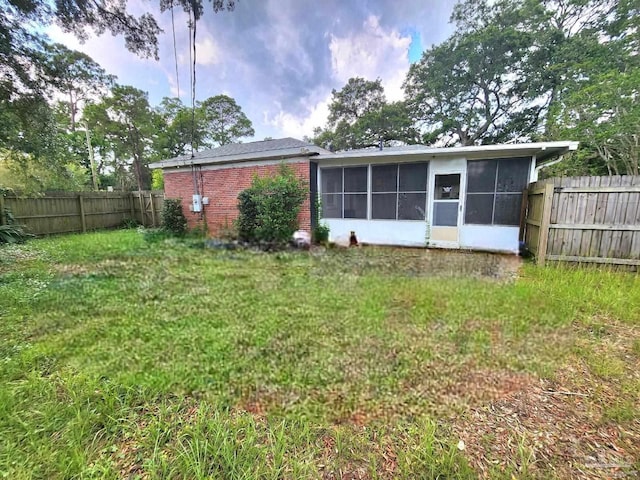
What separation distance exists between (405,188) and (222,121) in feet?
74.5

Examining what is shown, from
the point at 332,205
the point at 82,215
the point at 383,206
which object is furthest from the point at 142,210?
the point at 383,206

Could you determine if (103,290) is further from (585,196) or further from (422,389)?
(585,196)

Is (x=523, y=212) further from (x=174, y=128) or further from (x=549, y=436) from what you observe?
(x=174, y=128)

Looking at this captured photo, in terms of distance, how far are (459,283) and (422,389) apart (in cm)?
276

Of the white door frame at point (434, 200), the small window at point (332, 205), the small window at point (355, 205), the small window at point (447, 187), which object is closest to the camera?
the white door frame at point (434, 200)

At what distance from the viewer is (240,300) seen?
12.0ft

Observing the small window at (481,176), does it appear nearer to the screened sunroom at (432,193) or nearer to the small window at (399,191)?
the screened sunroom at (432,193)

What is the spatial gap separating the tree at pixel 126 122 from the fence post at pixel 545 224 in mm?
22145

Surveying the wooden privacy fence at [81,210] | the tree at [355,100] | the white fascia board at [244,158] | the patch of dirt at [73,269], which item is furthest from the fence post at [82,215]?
the tree at [355,100]

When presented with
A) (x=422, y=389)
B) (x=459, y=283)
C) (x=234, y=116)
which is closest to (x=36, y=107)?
(x=422, y=389)

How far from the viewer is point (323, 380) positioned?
2061 mm

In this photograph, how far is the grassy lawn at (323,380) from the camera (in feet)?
4.73

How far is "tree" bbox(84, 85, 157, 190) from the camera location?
19.1 metres

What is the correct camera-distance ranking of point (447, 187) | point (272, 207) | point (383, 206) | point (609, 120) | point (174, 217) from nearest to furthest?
point (447, 187), point (272, 207), point (383, 206), point (174, 217), point (609, 120)
